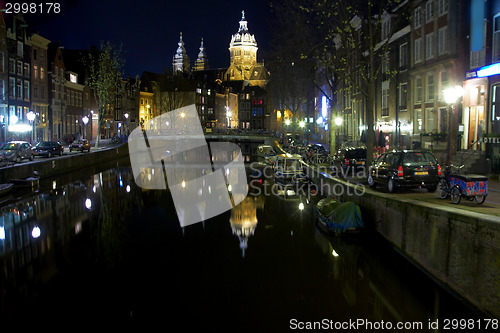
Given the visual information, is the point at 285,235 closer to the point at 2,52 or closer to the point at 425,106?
the point at 425,106

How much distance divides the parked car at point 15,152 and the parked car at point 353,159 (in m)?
24.0

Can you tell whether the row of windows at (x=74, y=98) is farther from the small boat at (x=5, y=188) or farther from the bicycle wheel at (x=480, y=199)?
the bicycle wheel at (x=480, y=199)

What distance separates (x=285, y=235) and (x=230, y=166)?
103ft

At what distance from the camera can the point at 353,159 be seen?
2958 cm

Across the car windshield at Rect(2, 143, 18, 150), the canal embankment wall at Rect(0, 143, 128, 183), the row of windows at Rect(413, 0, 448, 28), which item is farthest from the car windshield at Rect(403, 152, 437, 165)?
the car windshield at Rect(2, 143, 18, 150)

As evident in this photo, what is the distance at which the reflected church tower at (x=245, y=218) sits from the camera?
18.8 meters

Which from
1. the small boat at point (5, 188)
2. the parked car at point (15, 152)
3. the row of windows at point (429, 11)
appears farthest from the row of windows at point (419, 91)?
the parked car at point (15, 152)

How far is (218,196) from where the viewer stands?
96.2 ft

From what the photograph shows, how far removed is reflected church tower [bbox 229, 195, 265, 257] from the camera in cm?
1883

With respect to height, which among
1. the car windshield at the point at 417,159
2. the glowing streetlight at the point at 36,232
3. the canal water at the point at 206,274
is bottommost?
the canal water at the point at 206,274

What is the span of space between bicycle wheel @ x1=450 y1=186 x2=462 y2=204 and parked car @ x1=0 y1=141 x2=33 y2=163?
30216 mm

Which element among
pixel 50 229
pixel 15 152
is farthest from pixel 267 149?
pixel 50 229

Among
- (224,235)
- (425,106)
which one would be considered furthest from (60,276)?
(425,106)

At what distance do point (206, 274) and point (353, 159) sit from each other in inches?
697
